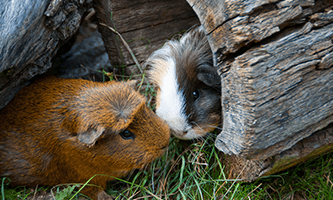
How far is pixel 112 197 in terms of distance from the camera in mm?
2146

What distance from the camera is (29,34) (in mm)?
1644

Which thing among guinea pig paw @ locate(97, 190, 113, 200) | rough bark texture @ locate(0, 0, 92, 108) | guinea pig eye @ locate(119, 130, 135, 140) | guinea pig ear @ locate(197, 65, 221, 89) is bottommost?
guinea pig paw @ locate(97, 190, 113, 200)

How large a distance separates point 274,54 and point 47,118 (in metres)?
1.62

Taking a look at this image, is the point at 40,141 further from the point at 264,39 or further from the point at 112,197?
the point at 264,39

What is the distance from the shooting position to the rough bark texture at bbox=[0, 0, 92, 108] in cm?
152

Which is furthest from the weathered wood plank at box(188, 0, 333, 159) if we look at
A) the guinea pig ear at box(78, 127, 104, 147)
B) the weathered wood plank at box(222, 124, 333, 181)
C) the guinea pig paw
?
the guinea pig paw

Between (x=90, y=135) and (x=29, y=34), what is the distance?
784mm

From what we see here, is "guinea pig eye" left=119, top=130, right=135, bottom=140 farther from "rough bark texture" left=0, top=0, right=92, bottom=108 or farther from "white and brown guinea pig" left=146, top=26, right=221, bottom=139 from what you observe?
"rough bark texture" left=0, top=0, right=92, bottom=108

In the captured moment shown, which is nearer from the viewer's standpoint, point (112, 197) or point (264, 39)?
point (264, 39)

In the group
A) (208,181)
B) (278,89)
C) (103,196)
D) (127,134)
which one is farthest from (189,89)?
(103,196)

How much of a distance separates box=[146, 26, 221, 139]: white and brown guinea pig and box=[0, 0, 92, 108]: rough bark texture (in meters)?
0.88

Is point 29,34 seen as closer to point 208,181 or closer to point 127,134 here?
point 127,134

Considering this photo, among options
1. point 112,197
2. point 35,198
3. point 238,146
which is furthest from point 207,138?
point 35,198

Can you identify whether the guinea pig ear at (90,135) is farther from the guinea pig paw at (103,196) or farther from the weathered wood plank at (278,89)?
the weathered wood plank at (278,89)
